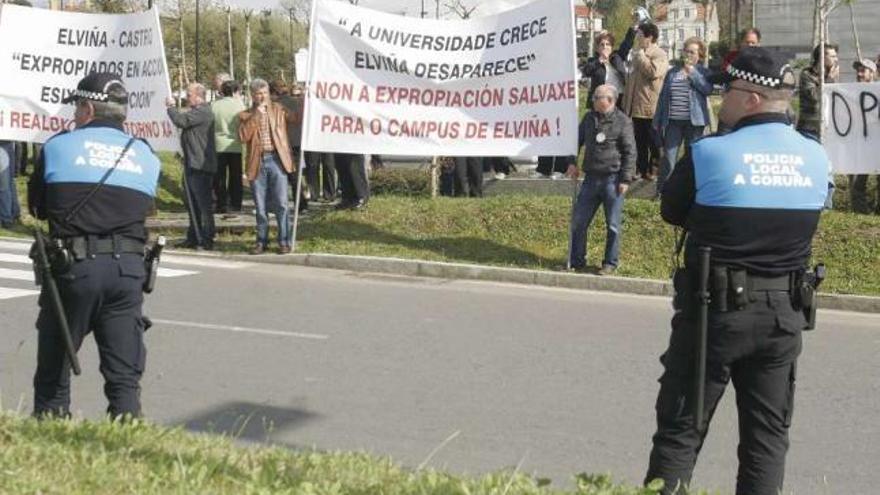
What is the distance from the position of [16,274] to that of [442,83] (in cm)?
492

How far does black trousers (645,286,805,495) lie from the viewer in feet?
15.3

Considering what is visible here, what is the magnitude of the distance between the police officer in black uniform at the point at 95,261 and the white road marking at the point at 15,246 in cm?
934

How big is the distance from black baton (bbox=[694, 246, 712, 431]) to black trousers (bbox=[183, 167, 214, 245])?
10629 mm

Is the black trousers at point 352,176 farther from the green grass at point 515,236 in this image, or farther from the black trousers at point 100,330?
the black trousers at point 100,330

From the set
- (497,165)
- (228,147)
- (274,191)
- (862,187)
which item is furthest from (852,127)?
(228,147)

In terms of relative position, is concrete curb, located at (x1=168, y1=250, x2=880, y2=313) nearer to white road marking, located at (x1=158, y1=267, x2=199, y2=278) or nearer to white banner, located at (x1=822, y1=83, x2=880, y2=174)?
white road marking, located at (x1=158, y1=267, x2=199, y2=278)

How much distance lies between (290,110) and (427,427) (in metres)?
10.7

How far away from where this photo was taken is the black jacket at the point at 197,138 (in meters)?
14.5

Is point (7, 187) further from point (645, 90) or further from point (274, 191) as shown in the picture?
point (645, 90)

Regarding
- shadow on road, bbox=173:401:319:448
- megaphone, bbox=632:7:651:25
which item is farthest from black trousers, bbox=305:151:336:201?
shadow on road, bbox=173:401:319:448

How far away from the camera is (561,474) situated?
6.09m

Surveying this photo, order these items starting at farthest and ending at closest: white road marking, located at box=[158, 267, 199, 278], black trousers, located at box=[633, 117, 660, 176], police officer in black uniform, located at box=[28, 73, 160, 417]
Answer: black trousers, located at box=[633, 117, 660, 176], white road marking, located at box=[158, 267, 199, 278], police officer in black uniform, located at box=[28, 73, 160, 417]

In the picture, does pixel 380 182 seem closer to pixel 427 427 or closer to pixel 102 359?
pixel 427 427

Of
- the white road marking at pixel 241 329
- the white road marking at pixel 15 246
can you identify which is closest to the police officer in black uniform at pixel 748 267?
the white road marking at pixel 241 329
